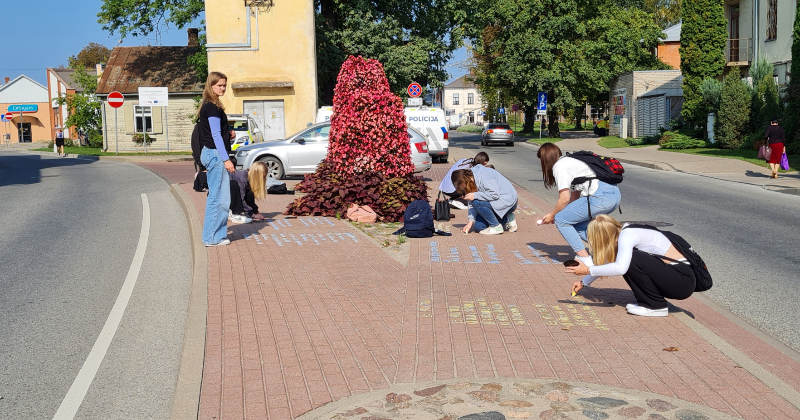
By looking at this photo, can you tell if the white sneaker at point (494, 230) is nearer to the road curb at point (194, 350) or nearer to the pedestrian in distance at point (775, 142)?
the road curb at point (194, 350)

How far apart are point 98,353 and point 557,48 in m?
47.0

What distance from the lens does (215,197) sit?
9430 mm

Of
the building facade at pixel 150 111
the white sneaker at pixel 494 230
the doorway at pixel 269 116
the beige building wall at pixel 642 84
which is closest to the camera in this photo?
the white sneaker at pixel 494 230

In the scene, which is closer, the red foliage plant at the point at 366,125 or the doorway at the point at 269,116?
the red foliage plant at the point at 366,125

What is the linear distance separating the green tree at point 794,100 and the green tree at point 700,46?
7.44 metres

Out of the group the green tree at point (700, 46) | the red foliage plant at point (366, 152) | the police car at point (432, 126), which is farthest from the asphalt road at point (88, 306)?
the green tree at point (700, 46)

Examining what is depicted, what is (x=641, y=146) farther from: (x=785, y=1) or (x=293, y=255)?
(x=293, y=255)

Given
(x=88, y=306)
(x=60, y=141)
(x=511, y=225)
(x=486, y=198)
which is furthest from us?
(x=60, y=141)

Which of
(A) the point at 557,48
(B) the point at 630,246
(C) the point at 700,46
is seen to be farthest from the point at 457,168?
(A) the point at 557,48

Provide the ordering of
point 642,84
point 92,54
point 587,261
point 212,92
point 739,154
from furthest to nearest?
point 92,54 < point 642,84 < point 739,154 < point 212,92 < point 587,261

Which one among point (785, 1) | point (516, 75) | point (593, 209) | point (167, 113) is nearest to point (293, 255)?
point (593, 209)

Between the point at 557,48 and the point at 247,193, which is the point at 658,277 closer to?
the point at 247,193

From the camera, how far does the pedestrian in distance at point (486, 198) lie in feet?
35.1

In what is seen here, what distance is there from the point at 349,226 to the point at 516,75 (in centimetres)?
4014
